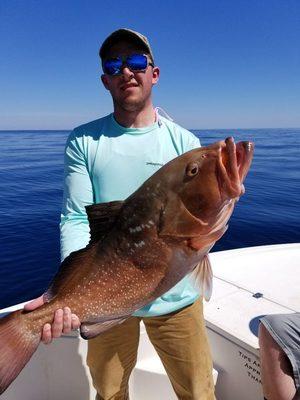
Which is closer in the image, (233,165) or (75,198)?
(233,165)

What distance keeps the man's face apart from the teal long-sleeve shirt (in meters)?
0.21

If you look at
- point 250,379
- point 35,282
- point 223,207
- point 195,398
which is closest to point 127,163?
point 223,207

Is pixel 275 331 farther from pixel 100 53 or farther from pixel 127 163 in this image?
pixel 100 53

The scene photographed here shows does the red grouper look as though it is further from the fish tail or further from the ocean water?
the ocean water

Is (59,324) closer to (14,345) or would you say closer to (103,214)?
(14,345)

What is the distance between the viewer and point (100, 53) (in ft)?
9.91

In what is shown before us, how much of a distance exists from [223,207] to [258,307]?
119 inches

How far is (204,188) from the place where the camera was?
1.93 metres

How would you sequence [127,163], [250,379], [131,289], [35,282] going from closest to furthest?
[131,289] → [127,163] → [250,379] → [35,282]

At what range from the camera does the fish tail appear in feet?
7.00

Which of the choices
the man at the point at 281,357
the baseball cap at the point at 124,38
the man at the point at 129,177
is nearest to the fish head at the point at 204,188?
the man at the point at 129,177

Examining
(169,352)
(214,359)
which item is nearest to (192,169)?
(169,352)

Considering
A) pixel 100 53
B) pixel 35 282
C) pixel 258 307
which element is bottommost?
pixel 35 282

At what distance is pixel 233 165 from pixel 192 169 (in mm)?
269
